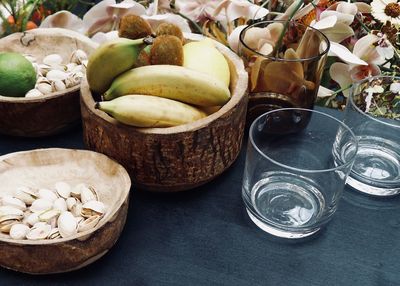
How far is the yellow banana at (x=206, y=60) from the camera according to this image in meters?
0.56

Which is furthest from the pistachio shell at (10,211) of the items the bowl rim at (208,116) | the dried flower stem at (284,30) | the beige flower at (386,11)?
the beige flower at (386,11)

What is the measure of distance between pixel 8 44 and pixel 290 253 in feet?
1.56

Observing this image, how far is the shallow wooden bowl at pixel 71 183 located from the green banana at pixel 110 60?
0.08m

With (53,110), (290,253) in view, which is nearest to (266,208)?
(290,253)

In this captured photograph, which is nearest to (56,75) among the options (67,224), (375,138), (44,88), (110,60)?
(44,88)

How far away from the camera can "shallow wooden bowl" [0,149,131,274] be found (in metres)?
0.42

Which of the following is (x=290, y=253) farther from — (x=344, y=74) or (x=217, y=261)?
(x=344, y=74)

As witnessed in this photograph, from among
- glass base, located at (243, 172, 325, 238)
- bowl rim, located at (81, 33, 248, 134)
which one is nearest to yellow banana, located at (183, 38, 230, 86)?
bowl rim, located at (81, 33, 248, 134)

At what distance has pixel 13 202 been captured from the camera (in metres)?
0.48

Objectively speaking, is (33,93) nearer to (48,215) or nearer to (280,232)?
(48,215)

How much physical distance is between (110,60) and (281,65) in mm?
204

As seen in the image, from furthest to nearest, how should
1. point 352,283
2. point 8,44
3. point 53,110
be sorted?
1. point 8,44
2. point 53,110
3. point 352,283

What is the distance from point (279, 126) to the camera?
1.88 ft

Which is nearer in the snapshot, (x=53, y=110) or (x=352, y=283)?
(x=352, y=283)
